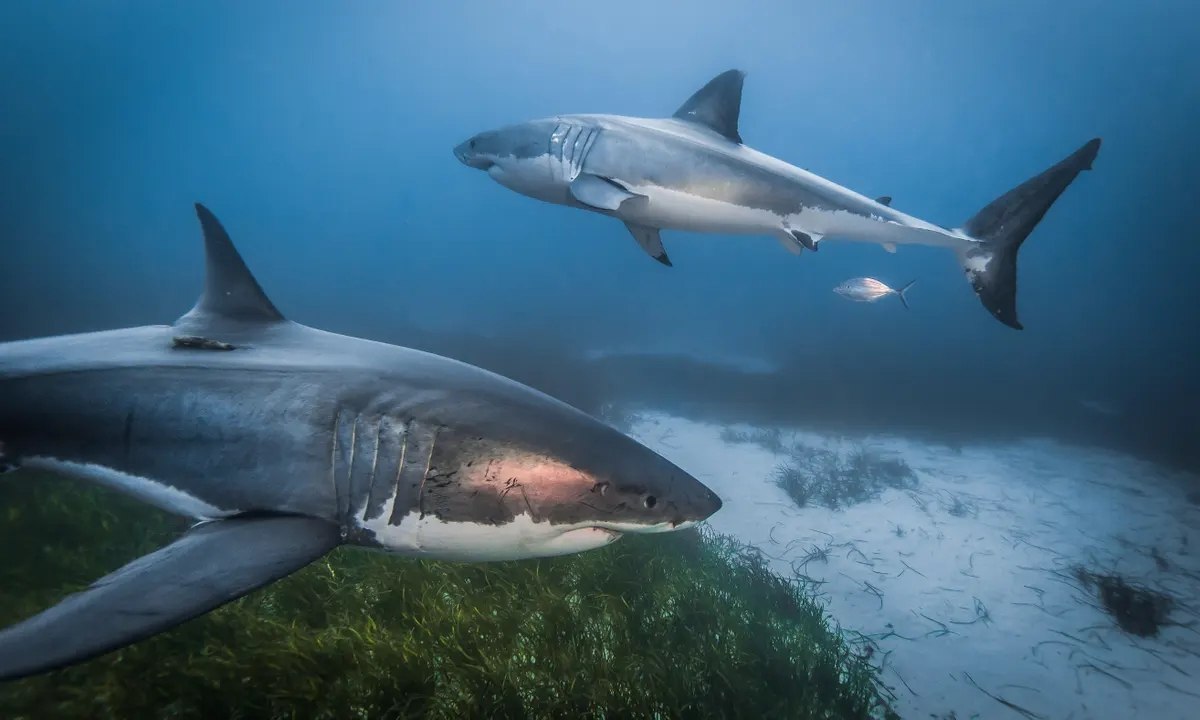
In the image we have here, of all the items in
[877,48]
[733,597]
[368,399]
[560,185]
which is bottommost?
→ [733,597]

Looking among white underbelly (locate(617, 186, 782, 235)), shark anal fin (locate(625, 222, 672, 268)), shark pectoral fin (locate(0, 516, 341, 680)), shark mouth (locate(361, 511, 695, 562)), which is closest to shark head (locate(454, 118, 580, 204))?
white underbelly (locate(617, 186, 782, 235))

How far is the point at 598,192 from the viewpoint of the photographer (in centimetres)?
501

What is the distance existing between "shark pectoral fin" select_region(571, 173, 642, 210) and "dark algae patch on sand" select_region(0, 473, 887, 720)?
3677 mm

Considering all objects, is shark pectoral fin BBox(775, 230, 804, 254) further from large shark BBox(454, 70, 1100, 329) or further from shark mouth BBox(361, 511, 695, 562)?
shark mouth BBox(361, 511, 695, 562)

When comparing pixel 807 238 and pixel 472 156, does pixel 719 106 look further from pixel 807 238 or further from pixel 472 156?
pixel 472 156

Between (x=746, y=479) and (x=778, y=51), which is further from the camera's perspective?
(x=778, y=51)

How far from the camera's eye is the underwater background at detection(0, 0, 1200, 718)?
4.02 meters

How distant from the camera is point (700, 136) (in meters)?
5.58

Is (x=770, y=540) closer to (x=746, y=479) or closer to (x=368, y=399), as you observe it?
(x=746, y=479)

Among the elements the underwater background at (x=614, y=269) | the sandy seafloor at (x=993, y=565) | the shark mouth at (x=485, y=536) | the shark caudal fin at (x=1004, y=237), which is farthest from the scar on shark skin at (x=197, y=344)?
the sandy seafloor at (x=993, y=565)

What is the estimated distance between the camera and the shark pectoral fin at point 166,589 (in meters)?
1.46

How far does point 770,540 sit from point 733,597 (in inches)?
177

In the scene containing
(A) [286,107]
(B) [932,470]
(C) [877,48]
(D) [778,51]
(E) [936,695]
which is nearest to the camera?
(E) [936,695]

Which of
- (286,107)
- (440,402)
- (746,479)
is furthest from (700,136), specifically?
(286,107)
